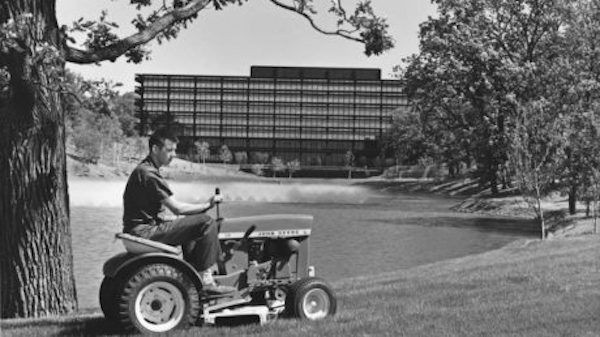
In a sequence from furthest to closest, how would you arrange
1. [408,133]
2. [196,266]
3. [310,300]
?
[408,133] < [310,300] < [196,266]

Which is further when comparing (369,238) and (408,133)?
(408,133)

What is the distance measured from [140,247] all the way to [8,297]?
3.69 meters

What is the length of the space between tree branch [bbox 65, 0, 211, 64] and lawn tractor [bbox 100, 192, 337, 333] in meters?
4.14

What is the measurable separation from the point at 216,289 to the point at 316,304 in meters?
1.24

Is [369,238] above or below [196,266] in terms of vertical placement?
below

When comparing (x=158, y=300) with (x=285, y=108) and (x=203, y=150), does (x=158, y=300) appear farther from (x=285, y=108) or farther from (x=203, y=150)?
(x=285, y=108)

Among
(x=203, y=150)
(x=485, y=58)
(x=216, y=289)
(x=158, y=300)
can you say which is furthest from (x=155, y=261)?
(x=203, y=150)

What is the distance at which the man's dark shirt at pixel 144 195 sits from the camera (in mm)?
7887

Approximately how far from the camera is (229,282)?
8.46 metres

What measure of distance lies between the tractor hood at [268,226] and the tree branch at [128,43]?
4453mm

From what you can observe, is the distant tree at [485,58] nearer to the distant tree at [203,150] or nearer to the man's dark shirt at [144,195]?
the man's dark shirt at [144,195]

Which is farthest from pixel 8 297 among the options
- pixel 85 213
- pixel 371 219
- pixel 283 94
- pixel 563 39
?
pixel 283 94

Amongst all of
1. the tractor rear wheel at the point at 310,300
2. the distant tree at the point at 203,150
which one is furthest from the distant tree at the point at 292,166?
the tractor rear wheel at the point at 310,300

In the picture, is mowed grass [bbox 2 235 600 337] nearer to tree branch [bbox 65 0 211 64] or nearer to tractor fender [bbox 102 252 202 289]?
tractor fender [bbox 102 252 202 289]
